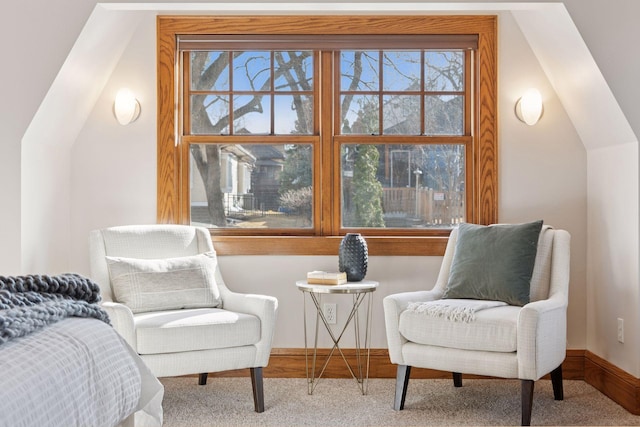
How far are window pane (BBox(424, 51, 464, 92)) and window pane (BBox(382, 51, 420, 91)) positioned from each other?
0.22ft

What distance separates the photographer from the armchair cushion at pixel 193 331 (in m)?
3.33

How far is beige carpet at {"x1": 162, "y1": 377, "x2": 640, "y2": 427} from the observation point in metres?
3.42

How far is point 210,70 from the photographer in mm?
4414

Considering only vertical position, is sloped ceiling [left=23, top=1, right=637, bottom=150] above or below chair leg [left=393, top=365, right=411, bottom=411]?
above

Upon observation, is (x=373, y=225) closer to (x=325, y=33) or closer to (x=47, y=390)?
(x=325, y=33)

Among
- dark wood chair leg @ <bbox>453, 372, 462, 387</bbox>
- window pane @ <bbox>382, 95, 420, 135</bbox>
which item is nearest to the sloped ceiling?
window pane @ <bbox>382, 95, 420, 135</bbox>

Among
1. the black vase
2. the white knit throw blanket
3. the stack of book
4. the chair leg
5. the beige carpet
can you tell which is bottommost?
the beige carpet

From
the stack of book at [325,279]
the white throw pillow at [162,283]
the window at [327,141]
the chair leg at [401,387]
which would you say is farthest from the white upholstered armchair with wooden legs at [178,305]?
the chair leg at [401,387]

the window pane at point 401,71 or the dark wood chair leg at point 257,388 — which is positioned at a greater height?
the window pane at point 401,71

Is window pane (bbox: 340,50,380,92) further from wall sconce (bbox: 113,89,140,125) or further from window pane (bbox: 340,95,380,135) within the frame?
wall sconce (bbox: 113,89,140,125)

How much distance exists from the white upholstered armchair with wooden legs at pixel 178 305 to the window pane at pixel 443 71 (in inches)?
63.3

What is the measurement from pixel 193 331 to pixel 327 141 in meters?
1.53

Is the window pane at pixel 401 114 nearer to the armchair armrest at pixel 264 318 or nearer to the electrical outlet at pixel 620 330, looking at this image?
the armchair armrest at pixel 264 318

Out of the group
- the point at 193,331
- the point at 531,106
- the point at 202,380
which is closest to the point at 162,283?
the point at 193,331
